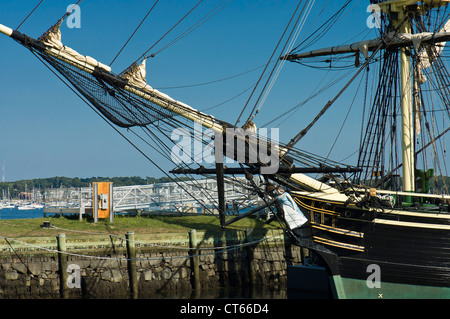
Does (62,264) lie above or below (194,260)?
above

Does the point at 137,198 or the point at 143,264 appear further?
the point at 137,198

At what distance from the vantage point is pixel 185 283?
2409cm

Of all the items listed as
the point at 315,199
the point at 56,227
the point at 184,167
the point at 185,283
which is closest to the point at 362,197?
the point at 315,199

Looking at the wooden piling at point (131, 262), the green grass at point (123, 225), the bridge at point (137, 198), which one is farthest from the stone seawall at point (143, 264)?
the bridge at point (137, 198)

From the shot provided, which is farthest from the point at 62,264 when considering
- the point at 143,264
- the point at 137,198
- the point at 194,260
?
the point at 137,198

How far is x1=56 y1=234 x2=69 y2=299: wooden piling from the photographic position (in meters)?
22.2

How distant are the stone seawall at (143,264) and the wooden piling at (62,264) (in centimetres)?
3

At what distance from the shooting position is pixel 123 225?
2605cm

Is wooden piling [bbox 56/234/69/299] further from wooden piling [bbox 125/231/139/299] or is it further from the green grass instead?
wooden piling [bbox 125/231/139/299]

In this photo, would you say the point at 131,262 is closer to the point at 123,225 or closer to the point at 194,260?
the point at 194,260

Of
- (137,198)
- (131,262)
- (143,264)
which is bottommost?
(143,264)

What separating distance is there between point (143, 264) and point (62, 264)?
2.93 m

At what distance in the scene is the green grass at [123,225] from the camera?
78.8ft

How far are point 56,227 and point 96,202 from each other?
2.21 m
